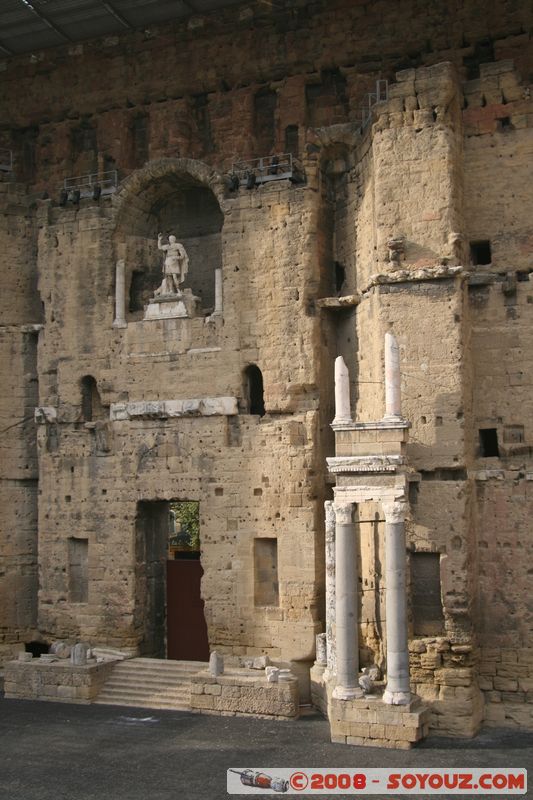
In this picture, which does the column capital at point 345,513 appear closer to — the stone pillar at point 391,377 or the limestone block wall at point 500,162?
the stone pillar at point 391,377

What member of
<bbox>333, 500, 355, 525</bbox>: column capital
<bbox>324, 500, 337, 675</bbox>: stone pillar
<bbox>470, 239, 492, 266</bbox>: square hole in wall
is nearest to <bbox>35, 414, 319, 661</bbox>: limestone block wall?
<bbox>324, 500, 337, 675</bbox>: stone pillar

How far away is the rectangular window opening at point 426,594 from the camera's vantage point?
1925cm

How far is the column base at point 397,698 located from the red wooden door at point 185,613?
7.04 m

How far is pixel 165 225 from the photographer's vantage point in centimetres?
2588

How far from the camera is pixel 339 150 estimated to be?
22.7 meters

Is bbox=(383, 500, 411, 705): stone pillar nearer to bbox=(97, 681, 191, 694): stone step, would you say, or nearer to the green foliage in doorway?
bbox=(97, 681, 191, 694): stone step

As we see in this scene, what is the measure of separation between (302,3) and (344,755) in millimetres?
17766

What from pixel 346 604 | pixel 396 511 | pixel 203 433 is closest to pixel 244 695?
pixel 346 604

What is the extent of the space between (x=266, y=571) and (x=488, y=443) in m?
5.90

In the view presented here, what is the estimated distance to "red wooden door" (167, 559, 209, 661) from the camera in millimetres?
23875

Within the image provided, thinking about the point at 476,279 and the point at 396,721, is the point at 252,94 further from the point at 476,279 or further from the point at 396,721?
the point at 396,721

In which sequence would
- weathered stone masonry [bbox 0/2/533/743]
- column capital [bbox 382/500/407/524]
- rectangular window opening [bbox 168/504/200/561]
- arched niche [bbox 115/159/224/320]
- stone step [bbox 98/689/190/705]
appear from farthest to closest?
1. rectangular window opening [bbox 168/504/200/561]
2. arched niche [bbox 115/159/224/320]
3. stone step [bbox 98/689/190/705]
4. weathered stone masonry [bbox 0/2/533/743]
5. column capital [bbox 382/500/407/524]

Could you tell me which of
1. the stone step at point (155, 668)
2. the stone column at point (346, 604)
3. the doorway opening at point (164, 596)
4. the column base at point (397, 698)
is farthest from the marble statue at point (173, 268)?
the column base at point (397, 698)

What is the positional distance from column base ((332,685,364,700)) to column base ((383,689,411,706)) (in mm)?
549
